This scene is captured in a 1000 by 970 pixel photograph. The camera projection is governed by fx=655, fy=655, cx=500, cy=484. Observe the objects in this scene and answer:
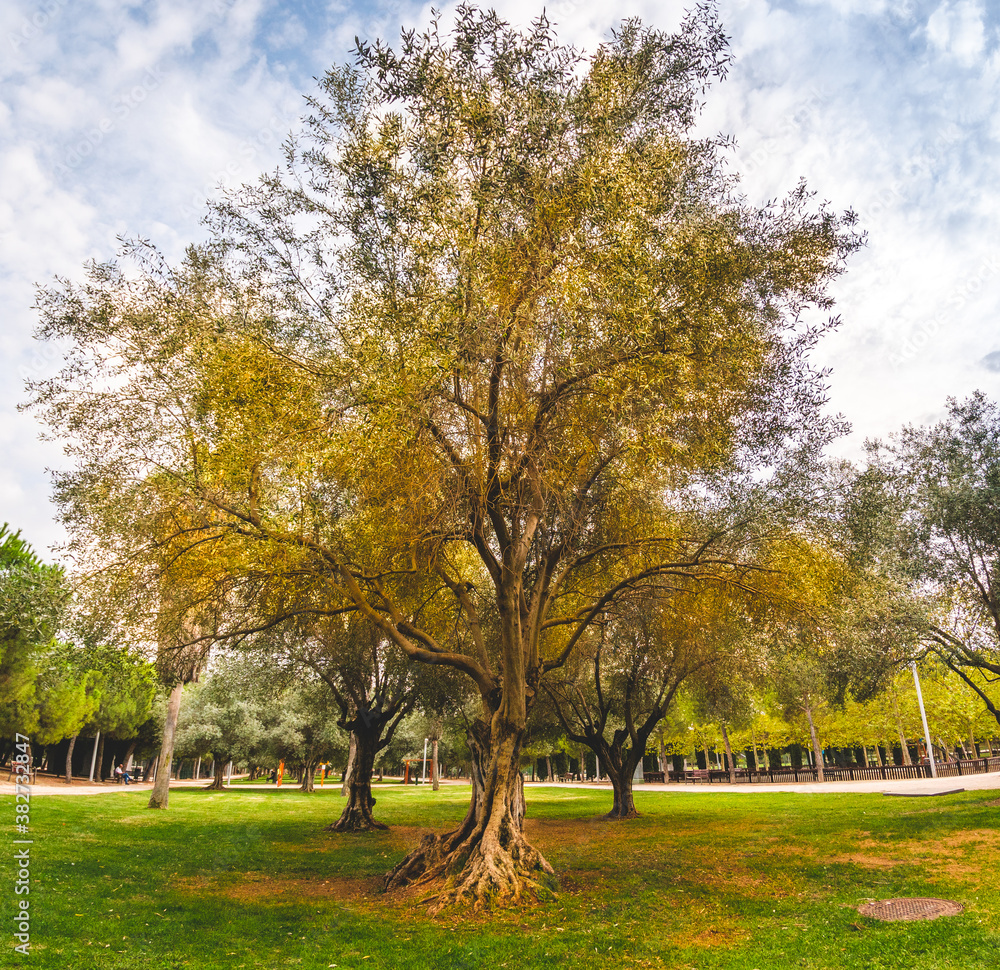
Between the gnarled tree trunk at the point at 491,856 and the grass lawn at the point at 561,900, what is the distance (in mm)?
596

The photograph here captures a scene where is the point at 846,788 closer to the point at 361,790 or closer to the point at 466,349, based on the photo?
the point at 361,790

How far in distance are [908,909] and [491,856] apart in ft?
21.3

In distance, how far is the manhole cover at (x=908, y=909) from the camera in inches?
359

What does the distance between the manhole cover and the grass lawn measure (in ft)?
0.79

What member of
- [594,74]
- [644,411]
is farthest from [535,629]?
[594,74]

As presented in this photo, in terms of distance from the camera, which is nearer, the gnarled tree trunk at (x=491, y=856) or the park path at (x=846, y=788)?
the gnarled tree trunk at (x=491, y=856)

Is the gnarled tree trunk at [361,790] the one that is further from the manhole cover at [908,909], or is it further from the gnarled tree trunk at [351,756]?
the manhole cover at [908,909]

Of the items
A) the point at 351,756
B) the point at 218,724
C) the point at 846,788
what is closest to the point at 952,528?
the point at 846,788

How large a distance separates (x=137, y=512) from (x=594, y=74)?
11540 millimetres

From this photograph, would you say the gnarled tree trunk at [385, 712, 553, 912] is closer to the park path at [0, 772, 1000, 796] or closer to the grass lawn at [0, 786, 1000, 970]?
the grass lawn at [0, 786, 1000, 970]

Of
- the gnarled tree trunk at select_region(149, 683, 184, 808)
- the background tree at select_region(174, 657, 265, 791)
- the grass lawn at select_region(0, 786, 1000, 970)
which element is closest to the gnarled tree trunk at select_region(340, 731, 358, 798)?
the grass lawn at select_region(0, 786, 1000, 970)

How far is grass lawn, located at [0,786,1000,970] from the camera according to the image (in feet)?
26.5

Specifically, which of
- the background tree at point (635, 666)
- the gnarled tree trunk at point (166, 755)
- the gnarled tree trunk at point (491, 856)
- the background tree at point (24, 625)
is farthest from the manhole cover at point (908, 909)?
the gnarled tree trunk at point (166, 755)

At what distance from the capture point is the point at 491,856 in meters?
11.7
